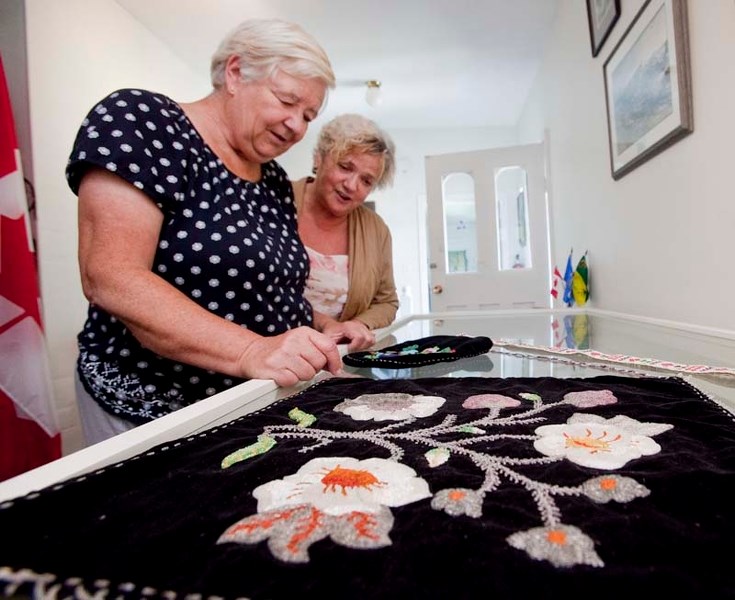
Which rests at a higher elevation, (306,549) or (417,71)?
(417,71)

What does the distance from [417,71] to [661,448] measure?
392 cm

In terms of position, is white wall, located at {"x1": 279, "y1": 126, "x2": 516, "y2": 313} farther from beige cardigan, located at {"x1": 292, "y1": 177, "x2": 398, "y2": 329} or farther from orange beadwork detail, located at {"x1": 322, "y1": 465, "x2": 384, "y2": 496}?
orange beadwork detail, located at {"x1": 322, "y1": 465, "x2": 384, "y2": 496}

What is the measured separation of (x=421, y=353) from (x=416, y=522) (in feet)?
2.25

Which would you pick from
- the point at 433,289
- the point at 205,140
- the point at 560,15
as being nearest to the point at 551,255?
the point at 433,289

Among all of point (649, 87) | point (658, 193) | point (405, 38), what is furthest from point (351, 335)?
point (405, 38)

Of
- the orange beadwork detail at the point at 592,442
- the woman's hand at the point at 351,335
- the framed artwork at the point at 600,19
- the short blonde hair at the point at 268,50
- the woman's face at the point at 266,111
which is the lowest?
the orange beadwork detail at the point at 592,442

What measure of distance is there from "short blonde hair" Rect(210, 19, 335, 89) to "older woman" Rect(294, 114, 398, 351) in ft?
1.75

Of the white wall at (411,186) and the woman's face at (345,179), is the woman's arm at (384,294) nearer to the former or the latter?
the woman's face at (345,179)

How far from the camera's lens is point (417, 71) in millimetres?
3830

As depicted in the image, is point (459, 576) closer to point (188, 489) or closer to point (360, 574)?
point (360, 574)

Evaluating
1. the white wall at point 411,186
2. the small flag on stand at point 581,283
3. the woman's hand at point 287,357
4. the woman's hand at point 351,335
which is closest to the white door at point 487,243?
the white wall at point 411,186

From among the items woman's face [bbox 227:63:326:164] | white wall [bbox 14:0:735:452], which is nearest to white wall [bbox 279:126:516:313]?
white wall [bbox 14:0:735:452]

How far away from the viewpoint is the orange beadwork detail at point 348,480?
0.34m

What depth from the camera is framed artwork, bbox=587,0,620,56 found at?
6.28ft
